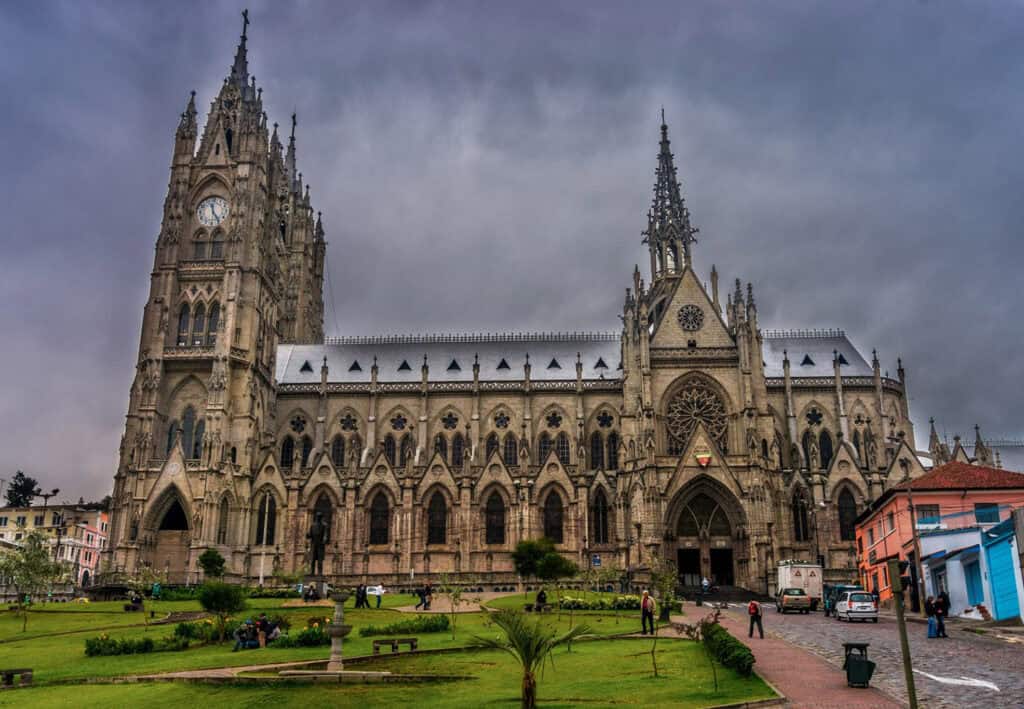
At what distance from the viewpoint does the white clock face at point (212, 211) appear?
2997 inches

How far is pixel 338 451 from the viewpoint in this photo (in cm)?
7694

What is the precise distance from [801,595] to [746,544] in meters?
18.5

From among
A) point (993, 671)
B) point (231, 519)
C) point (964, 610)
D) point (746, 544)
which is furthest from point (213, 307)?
point (993, 671)

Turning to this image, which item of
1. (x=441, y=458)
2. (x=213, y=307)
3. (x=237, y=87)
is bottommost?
(x=441, y=458)

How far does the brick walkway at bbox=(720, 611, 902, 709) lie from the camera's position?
1836 centimetres

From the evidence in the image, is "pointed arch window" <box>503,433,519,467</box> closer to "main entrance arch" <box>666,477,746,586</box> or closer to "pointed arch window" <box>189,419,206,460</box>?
"main entrance arch" <box>666,477,746,586</box>

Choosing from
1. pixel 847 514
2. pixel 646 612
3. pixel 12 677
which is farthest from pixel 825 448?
pixel 12 677

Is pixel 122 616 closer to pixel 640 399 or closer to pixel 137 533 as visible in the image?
pixel 137 533

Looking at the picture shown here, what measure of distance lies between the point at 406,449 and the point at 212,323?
61.0 ft

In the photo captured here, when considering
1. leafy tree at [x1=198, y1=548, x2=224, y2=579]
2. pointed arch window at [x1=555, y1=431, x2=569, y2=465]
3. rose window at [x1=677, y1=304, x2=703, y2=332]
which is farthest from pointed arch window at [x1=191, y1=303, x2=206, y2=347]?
rose window at [x1=677, y1=304, x2=703, y2=332]

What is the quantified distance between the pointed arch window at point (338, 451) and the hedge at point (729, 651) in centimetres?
5522

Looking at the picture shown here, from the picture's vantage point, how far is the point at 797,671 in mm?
22859

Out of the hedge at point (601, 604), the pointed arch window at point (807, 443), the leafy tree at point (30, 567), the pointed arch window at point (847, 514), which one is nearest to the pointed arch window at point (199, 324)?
the leafy tree at point (30, 567)

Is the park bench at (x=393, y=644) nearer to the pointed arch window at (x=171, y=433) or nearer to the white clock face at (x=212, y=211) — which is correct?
the pointed arch window at (x=171, y=433)
